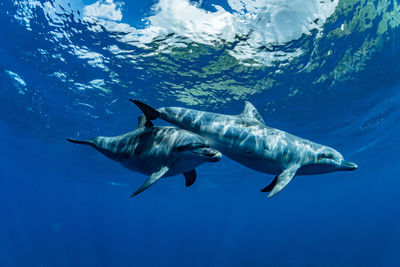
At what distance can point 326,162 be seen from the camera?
16.1 feet

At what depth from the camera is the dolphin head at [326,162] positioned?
16.0 feet

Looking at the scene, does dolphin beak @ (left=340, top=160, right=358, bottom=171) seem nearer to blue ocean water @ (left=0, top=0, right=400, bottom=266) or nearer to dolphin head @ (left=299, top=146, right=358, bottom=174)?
dolphin head @ (left=299, top=146, right=358, bottom=174)

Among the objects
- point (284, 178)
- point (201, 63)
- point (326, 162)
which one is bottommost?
point (284, 178)

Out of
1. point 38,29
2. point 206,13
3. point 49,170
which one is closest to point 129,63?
point 38,29

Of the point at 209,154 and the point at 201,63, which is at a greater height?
the point at 201,63

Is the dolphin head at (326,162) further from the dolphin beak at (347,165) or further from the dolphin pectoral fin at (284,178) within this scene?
the dolphin pectoral fin at (284,178)

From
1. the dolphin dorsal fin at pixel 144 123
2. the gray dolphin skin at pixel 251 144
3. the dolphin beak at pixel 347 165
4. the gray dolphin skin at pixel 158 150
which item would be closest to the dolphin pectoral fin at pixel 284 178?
the gray dolphin skin at pixel 251 144

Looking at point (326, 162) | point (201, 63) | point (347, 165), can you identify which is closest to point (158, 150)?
point (326, 162)

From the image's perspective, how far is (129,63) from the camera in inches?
488

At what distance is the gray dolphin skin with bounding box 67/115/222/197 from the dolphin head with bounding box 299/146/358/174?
242 centimetres

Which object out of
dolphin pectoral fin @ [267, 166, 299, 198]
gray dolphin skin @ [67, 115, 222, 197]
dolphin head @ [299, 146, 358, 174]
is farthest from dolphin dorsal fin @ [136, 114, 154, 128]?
dolphin head @ [299, 146, 358, 174]

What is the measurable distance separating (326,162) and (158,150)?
136 inches

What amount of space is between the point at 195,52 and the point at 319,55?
636 centimetres

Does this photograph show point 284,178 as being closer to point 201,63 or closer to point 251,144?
point 251,144
